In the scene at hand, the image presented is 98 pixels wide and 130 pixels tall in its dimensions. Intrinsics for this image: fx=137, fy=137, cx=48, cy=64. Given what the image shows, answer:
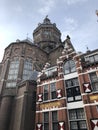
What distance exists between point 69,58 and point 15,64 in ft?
53.3

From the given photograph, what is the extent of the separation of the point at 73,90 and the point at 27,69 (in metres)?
16.7

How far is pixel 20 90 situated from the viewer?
922 inches

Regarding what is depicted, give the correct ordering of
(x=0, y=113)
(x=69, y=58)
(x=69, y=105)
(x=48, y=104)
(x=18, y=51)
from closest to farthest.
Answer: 1. (x=69, y=105)
2. (x=48, y=104)
3. (x=69, y=58)
4. (x=0, y=113)
5. (x=18, y=51)

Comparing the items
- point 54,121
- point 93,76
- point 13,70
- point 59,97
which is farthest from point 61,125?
point 13,70

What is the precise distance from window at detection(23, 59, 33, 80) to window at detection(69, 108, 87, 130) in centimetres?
1652

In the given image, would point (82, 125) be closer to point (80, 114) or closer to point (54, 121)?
point (80, 114)

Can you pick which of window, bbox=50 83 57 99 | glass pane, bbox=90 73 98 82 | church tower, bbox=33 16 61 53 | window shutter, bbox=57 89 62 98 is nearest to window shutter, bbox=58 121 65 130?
window shutter, bbox=57 89 62 98

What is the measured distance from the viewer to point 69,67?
17.6 m

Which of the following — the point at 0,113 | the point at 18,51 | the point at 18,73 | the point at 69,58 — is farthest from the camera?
the point at 18,51

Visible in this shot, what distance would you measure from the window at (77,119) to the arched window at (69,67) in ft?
15.9

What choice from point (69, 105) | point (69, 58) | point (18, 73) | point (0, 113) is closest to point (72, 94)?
point (69, 105)

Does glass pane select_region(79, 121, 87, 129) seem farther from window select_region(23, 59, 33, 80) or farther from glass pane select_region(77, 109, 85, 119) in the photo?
window select_region(23, 59, 33, 80)

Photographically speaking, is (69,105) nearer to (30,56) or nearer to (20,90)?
(20,90)

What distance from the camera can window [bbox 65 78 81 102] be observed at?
15342mm
